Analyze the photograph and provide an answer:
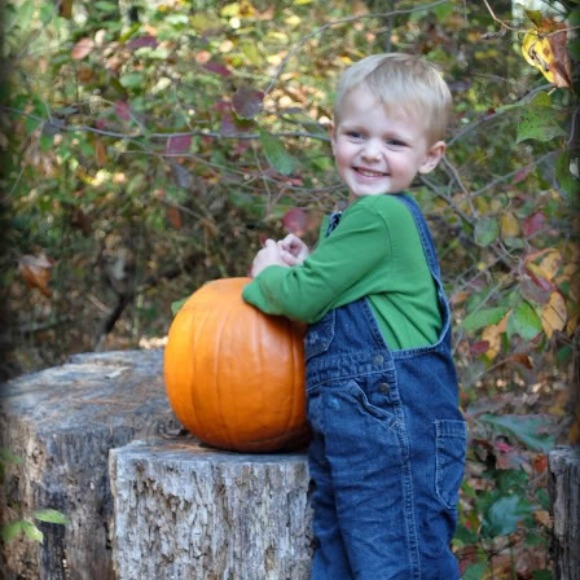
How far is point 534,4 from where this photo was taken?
3350mm

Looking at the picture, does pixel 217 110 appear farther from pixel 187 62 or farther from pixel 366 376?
pixel 366 376

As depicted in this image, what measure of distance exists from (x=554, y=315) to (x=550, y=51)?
786mm

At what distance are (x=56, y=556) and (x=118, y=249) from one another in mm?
3700

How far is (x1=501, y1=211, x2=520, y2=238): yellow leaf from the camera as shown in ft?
10.8

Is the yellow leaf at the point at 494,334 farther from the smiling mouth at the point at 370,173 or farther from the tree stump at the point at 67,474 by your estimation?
the tree stump at the point at 67,474

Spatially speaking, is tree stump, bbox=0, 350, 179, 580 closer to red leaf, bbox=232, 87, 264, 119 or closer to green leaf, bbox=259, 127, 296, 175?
green leaf, bbox=259, 127, 296, 175

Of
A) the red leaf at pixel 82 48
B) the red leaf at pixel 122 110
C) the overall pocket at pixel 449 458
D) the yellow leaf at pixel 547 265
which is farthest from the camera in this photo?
the red leaf at pixel 82 48

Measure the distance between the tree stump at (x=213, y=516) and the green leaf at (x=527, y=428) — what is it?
2.88ft

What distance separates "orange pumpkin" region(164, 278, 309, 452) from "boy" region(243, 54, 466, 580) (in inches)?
2.6

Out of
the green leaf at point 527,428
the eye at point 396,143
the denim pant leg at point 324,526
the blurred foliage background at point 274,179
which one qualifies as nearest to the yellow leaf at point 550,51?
the blurred foliage background at point 274,179

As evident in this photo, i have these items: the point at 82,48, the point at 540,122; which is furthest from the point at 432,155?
the point at 82,48

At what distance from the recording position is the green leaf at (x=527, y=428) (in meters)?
3.15

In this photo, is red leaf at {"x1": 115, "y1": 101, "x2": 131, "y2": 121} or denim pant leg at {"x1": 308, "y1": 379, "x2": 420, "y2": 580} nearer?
denim pant leg at {"x1": 308, "y1": 379, "x2": 420, "y2": 580}

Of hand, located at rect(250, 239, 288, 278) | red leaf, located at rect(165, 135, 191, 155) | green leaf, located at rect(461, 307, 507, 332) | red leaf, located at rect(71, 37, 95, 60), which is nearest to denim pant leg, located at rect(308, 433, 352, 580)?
hand, located at rect(250, 239, 288, 278)
